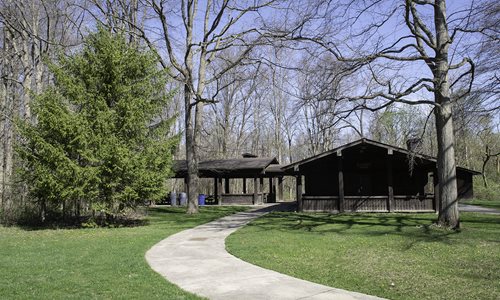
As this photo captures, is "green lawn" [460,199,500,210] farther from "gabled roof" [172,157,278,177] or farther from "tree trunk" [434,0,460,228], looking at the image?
"gabled roof" [172,157,278,177]

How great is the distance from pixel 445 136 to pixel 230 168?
20080mm

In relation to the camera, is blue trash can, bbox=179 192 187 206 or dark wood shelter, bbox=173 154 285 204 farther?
blue trash can, bbox=179 192 187 206

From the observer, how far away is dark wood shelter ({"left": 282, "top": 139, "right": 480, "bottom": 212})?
23.6 m

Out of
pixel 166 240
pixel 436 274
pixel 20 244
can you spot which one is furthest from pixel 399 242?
pixel 20 244

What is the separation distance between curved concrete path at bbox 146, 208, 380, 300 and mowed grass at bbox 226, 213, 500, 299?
0.44 meters

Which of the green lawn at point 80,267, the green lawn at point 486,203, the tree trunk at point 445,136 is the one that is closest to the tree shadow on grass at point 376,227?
the tree trunk at point 445,136

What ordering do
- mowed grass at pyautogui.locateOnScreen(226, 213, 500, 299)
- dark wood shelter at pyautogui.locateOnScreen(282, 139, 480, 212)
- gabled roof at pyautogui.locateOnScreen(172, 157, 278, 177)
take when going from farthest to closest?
gabled roof at pyautogui.locateOnScreen(172, 157, 278, 177) → dark wood shelter at pyautogui.locateOnScreen(282, 139, 480, 212) → mowed grass at pyautogui.locateOnScreen(226, 213, 500, 299)

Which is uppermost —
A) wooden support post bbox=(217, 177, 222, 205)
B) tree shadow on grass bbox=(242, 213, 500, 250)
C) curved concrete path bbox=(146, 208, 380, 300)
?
wooden support post bbox=(217, 177, 222, 205)

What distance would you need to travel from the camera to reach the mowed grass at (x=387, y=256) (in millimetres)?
7328

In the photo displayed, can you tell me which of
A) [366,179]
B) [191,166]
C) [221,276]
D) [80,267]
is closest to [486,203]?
[366,179]

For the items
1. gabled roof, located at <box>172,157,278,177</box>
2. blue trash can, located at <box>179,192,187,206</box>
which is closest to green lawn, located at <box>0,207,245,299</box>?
gabled roof, located at <box>172,157,278,177</box>

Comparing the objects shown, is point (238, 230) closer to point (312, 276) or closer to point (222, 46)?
point (312, 276)

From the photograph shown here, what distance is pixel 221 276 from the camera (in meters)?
8.16

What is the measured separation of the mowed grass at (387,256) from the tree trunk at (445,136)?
0.76 meters
